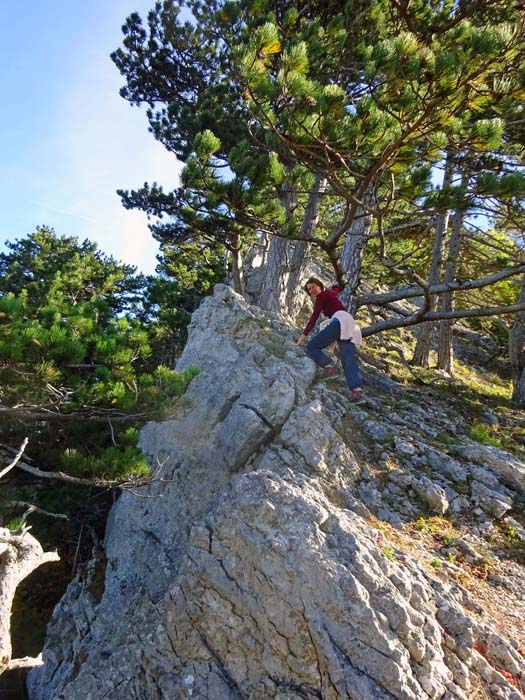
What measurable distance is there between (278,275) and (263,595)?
792cm

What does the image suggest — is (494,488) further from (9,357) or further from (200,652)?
(9,357)

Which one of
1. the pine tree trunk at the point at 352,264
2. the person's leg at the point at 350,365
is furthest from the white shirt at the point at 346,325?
the pine tree trunk at the point at 352,264

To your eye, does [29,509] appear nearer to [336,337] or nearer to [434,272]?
[336,337]

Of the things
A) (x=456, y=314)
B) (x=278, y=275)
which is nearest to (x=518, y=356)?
(x=456, y=314)

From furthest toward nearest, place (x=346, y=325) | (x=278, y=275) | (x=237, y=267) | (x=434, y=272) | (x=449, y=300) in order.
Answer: (x=434, y=272)
(x=449, y=300)
(x=237, y=267)
(x=278, y=275)
(x=346, y=325)

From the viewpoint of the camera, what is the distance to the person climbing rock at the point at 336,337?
23.9 feet

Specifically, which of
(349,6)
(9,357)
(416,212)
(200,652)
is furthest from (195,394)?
(349,6)

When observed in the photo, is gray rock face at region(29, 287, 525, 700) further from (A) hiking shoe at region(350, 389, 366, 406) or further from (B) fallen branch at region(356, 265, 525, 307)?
(B) fallen branch at region(356, 265, 525, 307)

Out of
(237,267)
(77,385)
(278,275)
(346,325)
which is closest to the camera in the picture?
(77,385)

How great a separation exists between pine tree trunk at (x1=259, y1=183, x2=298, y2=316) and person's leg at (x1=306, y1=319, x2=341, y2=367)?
2.81 metres

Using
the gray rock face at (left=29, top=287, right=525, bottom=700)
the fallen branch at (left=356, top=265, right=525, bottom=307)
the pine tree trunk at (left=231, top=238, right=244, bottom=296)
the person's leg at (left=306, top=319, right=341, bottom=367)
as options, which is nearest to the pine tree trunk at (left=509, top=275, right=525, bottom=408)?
the fallen branch at (left=356, top=265, right=525, bottom=307)

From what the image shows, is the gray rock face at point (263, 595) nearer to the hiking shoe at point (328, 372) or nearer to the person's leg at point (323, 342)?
the hiking shoe at point (328, 372)

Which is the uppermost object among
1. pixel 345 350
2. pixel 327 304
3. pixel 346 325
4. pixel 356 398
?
pixel 327 304

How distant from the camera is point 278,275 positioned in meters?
10.6
